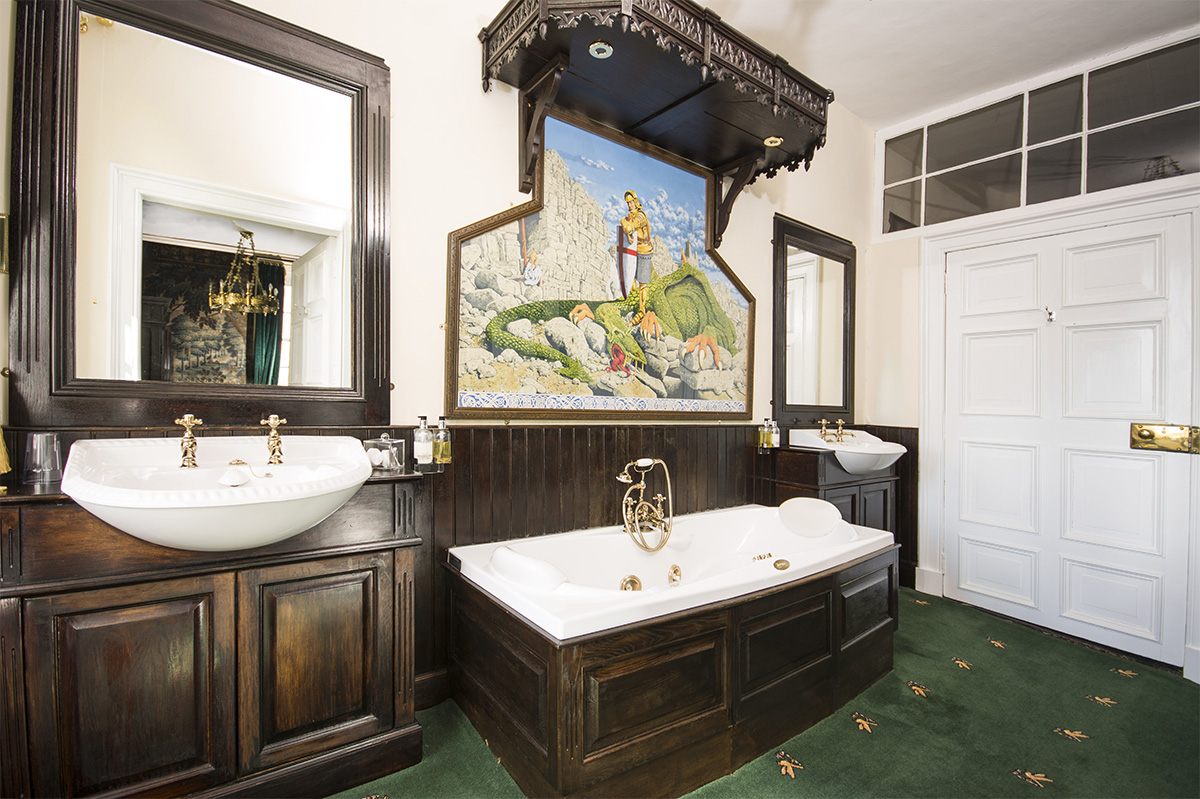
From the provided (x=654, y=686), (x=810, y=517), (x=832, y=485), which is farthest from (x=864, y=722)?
(x=832, y=485)

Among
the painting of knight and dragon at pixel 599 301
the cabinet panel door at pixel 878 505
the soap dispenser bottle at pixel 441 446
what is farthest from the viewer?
the cabinet panel door at pixel 878 505

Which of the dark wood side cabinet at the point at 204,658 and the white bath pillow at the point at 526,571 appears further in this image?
the white bath pillow at the point at 526,571

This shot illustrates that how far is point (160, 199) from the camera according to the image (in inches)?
62.7

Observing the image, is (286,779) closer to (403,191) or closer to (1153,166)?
(403,191)

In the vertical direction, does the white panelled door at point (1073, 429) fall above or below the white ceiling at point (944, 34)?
below

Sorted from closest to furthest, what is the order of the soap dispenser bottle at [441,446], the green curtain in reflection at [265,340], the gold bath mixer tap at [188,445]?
the gold bath mixer tap at [188,445]
the green curtain in reflection at [265,340]
the soap dispenser bottle at [441,446]

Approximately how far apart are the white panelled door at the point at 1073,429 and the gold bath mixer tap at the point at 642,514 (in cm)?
224

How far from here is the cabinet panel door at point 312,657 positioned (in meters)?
1.43

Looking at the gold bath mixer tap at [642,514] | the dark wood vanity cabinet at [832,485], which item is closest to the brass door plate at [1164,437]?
the dark wood vanity cabinet at [832,485]

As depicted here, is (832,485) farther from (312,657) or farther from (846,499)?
(312,657)

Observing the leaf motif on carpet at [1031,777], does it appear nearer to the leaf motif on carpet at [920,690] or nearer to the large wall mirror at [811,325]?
the leaf motif on carpet at [920,690]

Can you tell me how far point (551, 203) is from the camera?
235cm

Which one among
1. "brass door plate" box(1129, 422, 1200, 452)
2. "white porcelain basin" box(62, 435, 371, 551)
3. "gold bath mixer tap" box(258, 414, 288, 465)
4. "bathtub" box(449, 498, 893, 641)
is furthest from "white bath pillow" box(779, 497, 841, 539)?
"gold bath mixer tap" box(258, 414, 288, 465)

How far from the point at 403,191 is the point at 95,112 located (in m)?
0.86
